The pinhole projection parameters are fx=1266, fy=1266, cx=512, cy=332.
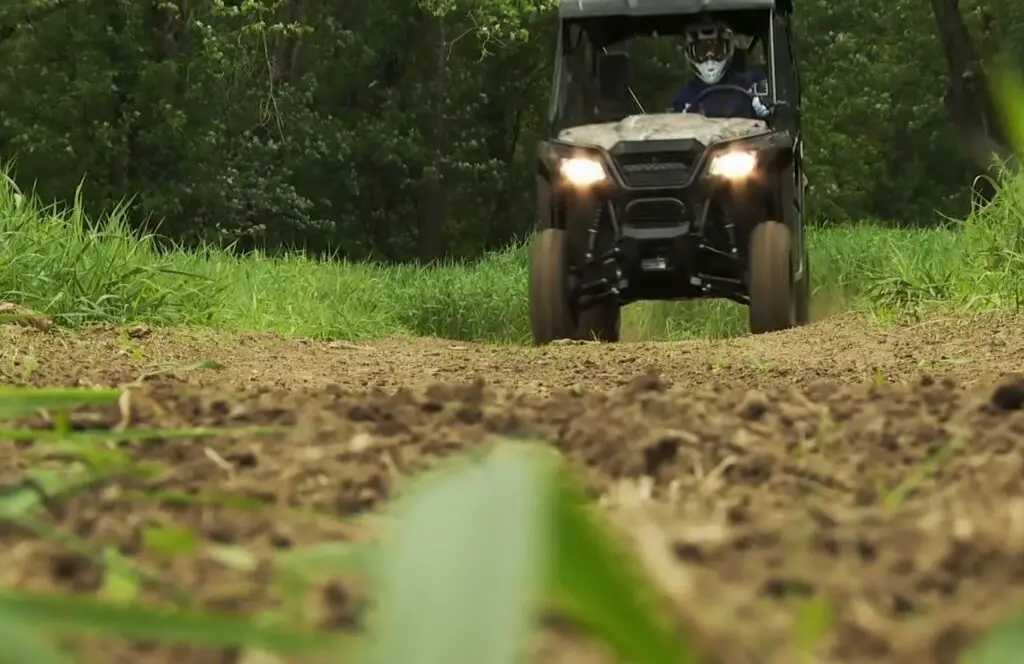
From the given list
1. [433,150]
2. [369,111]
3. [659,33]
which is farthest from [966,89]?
[369,111]

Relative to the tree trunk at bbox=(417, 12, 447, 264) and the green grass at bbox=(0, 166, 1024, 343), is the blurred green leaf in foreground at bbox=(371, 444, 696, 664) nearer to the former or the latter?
the green grass at bbox=(0, 166, 1024, 343)

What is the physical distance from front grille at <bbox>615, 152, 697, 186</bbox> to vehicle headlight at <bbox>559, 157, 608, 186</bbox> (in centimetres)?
9

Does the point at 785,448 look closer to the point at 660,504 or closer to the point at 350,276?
the point at 660,504

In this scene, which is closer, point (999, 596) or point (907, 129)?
point (999, 596)

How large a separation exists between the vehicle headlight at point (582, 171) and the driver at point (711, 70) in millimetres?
847

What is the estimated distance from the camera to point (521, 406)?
4.93ft

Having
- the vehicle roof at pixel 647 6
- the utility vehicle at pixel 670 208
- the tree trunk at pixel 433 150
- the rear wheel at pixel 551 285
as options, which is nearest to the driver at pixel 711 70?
the utility vehicle at pixel 670 208

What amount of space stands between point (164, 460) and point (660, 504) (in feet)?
1.56

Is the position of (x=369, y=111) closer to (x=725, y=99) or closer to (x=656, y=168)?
(x=725, y=99)

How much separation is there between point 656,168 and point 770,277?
2.21ft

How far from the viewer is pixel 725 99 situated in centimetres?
602

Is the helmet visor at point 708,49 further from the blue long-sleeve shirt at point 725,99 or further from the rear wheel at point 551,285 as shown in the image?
the rear wheel at point 551,285

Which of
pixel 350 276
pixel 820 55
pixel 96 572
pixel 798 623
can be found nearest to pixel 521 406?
pixel 96 572

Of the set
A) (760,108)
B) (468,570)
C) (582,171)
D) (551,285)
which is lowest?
(551,285)
